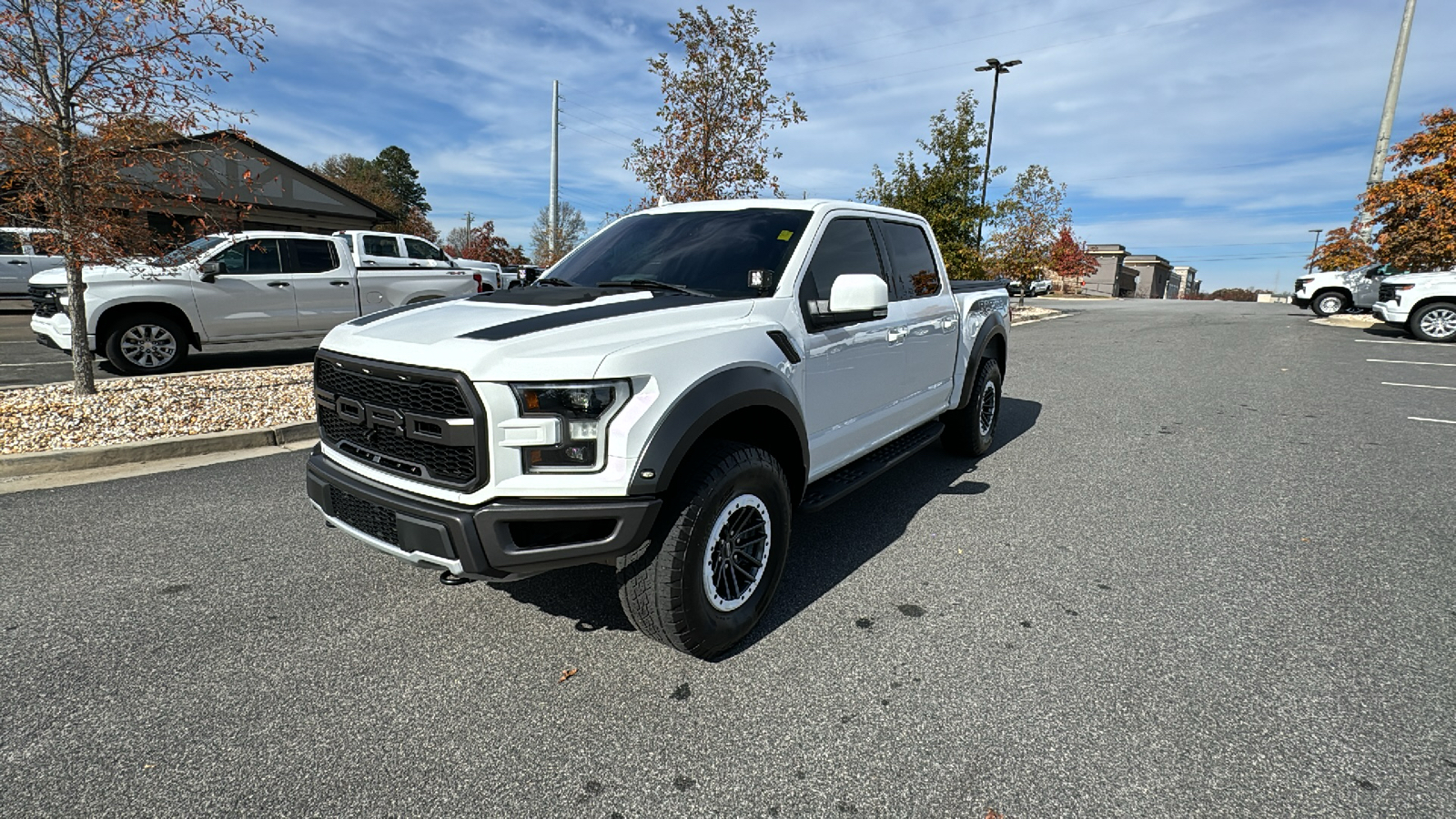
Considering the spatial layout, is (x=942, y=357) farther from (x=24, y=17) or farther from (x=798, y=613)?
(x=24, y=17)

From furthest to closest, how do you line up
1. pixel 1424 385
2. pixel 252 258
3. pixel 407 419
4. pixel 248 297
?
pixel 1424 385
pixel 252 258
pixel 248 297
pixel 407 419

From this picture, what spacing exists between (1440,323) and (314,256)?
846 inches

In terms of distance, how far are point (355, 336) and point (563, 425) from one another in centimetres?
103

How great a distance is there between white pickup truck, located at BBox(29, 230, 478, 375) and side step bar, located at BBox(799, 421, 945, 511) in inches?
275

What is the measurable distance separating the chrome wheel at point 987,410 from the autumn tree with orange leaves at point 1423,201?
1746 cm

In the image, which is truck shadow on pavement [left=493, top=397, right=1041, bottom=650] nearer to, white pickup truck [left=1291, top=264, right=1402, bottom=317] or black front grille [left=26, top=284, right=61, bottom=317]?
black front grille [left=26, top=284, right=61, bottom=317]

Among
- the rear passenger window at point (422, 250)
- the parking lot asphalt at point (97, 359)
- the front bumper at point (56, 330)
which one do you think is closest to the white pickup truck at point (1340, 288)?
the rear passenger window at point (422, 250)

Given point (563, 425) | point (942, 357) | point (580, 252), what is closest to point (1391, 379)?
point (942, 357)

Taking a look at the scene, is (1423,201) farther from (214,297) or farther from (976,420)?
(214,297)

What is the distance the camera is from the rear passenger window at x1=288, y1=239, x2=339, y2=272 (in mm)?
9656

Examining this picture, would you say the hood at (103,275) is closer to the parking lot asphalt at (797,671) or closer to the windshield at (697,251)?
the parking lot asphalt at (797,671)

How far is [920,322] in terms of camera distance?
14.2 feet

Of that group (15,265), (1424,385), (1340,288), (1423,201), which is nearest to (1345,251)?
(1340,288)

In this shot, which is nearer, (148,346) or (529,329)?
(529,329)
